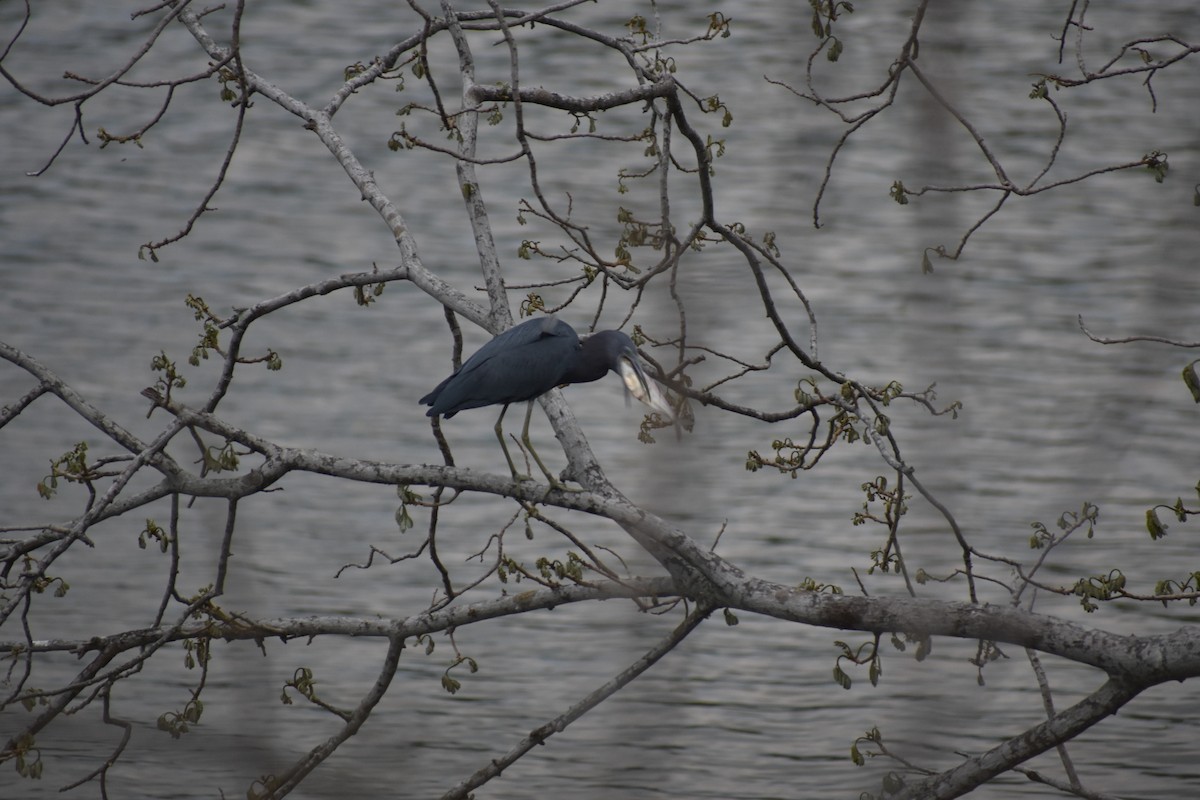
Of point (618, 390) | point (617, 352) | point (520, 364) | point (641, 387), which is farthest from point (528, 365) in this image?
point (618, 390)

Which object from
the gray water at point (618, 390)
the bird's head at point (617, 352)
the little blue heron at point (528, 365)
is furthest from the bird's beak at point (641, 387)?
the little blue heron at point (528, 365)

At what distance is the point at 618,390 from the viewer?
11023 mm

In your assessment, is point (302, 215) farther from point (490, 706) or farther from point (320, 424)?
point (490, 706)

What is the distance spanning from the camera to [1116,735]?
298 inches

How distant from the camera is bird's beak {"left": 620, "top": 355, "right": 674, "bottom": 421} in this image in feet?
7.74

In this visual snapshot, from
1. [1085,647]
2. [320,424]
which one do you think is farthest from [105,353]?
[1085,647]

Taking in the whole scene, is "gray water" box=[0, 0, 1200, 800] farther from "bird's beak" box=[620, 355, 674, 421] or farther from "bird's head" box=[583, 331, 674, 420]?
"bird's head" box=[583, 331, 674, 420]

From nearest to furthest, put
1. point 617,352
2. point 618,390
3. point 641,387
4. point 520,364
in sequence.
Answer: point 641,387, point 617,352, point 520,364, point 618,390

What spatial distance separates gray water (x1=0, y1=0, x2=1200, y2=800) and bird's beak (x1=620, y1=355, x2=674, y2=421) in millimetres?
171

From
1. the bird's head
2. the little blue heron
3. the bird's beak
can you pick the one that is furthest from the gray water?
the little blue heron

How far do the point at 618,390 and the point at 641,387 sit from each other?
8.17 metres

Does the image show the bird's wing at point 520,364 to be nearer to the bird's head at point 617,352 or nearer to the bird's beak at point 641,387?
the bird's head at point 617,352

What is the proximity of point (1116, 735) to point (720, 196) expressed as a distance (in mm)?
7189

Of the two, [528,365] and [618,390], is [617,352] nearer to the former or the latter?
[528,365]
